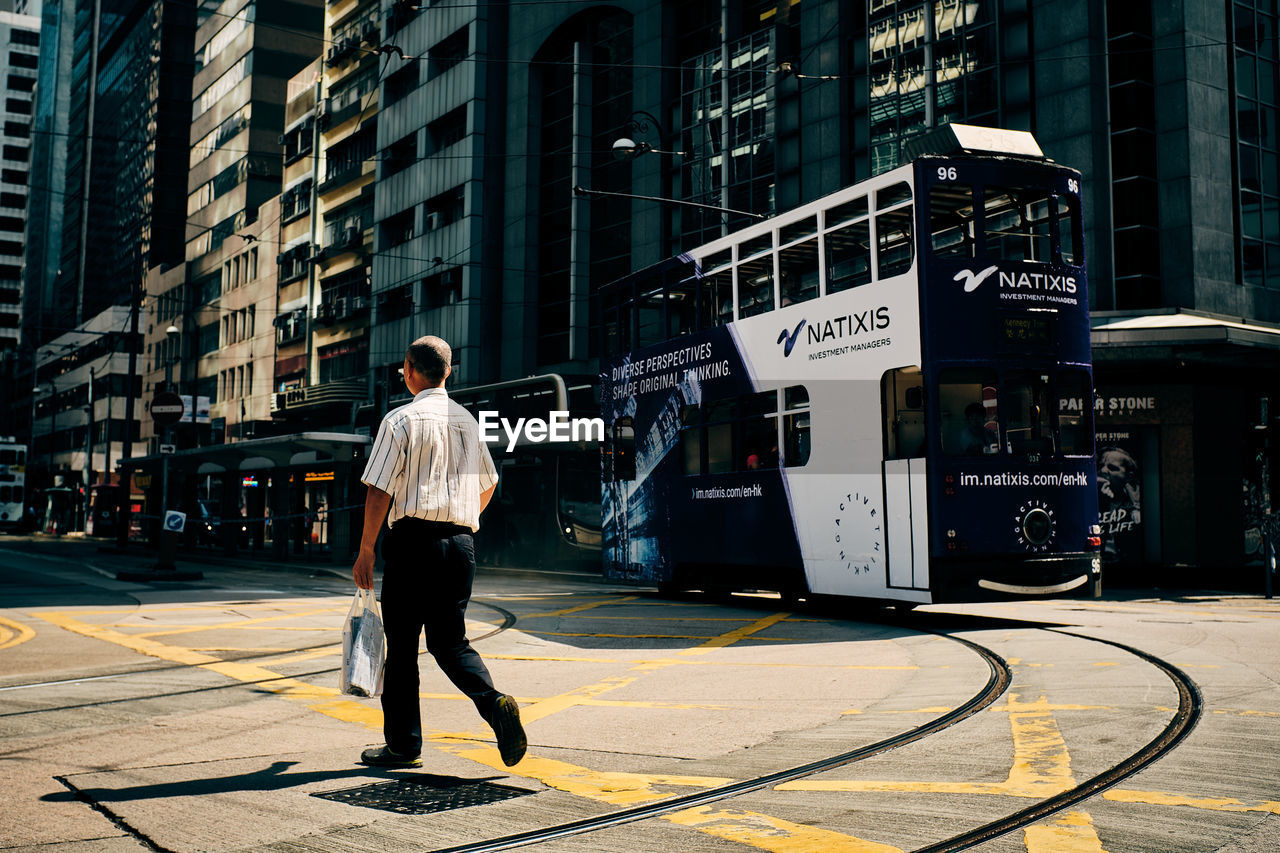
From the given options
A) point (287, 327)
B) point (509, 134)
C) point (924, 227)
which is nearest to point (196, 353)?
point (287, 327)

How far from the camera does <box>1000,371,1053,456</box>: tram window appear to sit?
11430 millimetres

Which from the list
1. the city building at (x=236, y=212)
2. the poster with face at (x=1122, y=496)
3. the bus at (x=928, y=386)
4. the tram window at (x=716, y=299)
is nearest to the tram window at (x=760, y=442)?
the bus at (x=928, y=386)

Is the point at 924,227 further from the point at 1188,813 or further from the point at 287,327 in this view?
the point at 287,327

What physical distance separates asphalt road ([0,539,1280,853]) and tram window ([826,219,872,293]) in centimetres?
362

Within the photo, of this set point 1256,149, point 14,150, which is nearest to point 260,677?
point 1256,149

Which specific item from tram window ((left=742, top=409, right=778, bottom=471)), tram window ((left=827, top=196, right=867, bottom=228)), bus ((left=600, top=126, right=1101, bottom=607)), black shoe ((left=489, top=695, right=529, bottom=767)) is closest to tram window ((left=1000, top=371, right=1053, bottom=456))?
bus ((left=600, top=126, right=1101, bottom=607))

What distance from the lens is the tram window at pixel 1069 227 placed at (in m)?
11.8

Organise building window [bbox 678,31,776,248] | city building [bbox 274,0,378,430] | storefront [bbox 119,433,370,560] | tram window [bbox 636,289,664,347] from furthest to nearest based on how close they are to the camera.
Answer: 1. city building [bbox 274,0,378,430]
2. building window [bbox 678,31,776,248]
3. storefront [bbox 119,433,370,560]
4. tram window [bbox 636,289,664,347]

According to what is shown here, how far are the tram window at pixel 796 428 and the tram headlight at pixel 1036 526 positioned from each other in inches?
96.9

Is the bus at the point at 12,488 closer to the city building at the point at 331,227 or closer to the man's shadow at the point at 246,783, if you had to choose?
the city building at the point at 331,227

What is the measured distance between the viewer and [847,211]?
1235cm

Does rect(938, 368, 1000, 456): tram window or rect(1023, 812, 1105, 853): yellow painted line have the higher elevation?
rect(938, 368, 1000, 456): tram window

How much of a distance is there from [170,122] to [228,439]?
122 ft

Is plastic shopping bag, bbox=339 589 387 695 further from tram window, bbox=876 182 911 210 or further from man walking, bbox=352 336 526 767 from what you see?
tram window, bbox=876 182 911 210
